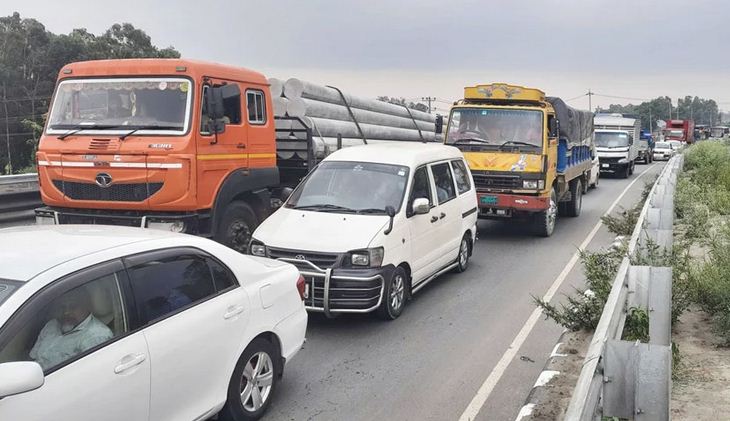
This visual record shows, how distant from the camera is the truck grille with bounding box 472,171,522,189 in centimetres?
1190

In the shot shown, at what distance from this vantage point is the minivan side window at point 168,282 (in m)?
3.72

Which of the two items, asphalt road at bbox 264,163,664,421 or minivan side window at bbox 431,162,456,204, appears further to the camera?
minivan side window at bbox 431,162,456,204

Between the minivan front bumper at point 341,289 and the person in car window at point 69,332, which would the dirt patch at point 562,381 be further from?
the person in car window at point 69,332

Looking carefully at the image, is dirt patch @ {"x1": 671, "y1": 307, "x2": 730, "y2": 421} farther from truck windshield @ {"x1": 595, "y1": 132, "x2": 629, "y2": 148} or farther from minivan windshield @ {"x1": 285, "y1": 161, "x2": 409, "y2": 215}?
truck windshield @ {"x1": 595, "y1": 132, "x2": 629, "y2": 148}

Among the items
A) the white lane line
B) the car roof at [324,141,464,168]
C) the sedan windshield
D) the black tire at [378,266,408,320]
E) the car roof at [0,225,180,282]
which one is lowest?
the white lane line

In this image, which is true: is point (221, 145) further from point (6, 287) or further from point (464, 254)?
point (6, 287)

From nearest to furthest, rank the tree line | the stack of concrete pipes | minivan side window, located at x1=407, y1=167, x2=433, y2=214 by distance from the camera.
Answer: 1. minivan side window, located at x1=407, y1=167, x2=433, y2=214
2. the stack of concrete pipes
3. the tree line

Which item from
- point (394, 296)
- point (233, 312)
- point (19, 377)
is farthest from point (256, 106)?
point (19, 377)

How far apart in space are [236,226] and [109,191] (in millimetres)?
1784

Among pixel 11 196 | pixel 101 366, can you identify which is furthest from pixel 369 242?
pixel 11 196

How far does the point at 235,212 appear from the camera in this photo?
9.00m

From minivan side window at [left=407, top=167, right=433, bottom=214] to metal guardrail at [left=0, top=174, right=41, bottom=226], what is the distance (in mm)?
6615

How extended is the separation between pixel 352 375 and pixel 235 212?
4.02 metres

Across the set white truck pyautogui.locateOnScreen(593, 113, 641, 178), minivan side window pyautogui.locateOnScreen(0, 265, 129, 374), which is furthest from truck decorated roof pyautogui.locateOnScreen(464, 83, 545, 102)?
white truck pyautogui.locateOnScreen(593, 113, 641, 178)
